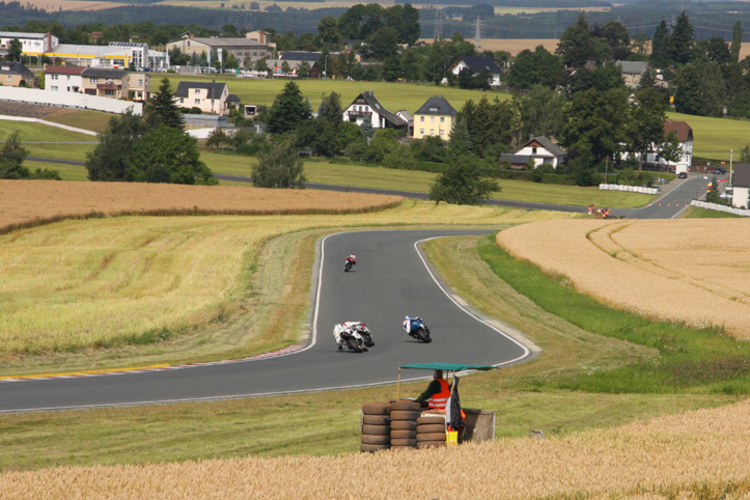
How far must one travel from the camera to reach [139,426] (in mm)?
22109

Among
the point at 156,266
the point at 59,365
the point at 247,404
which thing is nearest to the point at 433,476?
the point at 247,404

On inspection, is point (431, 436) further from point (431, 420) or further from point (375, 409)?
point (375, 409)

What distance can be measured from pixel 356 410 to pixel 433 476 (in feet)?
29.5

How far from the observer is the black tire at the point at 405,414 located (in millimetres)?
19142

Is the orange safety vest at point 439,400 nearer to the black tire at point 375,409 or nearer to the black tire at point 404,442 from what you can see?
the black tire at point 404,442

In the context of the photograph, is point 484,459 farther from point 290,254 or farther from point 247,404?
point 290,254

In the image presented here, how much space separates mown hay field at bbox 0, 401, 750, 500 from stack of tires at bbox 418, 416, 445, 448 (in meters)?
0.90

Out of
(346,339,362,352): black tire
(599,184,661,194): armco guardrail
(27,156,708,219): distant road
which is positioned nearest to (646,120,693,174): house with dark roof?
(27,156,708,219): distant road

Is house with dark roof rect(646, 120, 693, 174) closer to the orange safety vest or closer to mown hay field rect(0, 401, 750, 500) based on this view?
the orange safety vest

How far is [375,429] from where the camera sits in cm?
1906

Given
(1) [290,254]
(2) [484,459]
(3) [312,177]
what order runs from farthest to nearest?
(3) [312,177]
(1) [290,254]
(2) [484,459]

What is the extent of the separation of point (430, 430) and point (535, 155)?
155354 mm

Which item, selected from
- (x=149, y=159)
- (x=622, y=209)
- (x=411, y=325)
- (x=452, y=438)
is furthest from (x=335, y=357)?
(x=622, y=209)

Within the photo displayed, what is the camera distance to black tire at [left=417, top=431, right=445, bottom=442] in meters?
19.1
